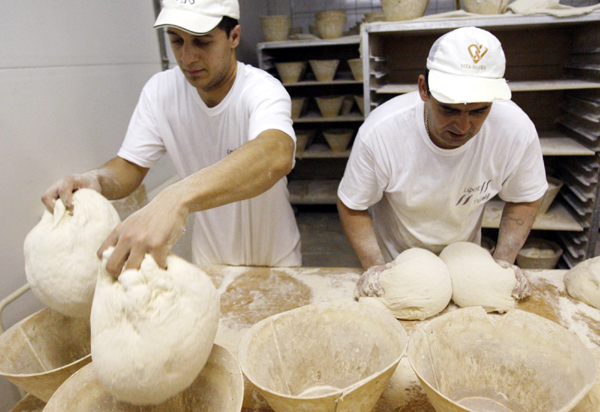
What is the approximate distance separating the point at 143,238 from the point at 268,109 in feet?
2.32

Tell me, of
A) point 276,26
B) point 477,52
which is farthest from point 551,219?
point 276,26

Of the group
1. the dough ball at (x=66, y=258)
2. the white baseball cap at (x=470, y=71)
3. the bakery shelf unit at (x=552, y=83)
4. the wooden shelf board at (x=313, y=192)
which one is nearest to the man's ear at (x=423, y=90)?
the white baseball cap at (x=470, y=71)

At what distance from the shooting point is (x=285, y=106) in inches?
55.8

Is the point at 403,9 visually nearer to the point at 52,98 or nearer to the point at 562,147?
the point at 562,147

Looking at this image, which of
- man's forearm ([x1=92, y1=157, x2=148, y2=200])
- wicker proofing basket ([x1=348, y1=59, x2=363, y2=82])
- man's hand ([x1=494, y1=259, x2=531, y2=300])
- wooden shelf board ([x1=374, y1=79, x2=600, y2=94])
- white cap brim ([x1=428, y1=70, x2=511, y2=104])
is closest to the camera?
white cap brim ([x1=428, y1=70, x2=511, y2=104])

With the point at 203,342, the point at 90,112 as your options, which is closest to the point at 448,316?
the point at 203,342

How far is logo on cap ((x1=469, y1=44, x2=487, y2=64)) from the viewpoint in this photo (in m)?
1.25

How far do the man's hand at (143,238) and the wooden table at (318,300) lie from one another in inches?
19.0

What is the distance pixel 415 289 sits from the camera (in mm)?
1283

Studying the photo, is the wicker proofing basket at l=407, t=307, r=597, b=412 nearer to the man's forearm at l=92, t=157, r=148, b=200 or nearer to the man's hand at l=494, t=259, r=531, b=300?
the man's hand at l=494, t=259, r=531, b=300

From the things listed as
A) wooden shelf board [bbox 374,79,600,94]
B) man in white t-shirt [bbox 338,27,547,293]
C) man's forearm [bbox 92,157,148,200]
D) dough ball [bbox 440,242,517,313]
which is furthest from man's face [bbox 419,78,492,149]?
wooden shelf board [bbox 374,79,600,94]

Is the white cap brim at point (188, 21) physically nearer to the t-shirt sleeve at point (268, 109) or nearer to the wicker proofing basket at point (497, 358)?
the t-shirt sleeve at point (268, 109)

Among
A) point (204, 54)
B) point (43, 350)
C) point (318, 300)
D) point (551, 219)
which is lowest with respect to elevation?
point (551, 219)

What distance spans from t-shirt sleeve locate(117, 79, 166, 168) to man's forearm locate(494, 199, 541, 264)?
4.76ft
